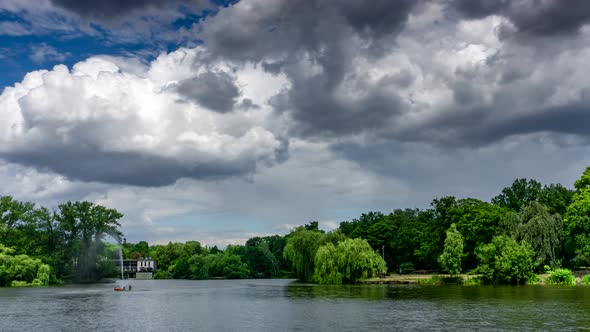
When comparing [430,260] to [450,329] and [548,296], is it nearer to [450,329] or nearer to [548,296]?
[548,296]

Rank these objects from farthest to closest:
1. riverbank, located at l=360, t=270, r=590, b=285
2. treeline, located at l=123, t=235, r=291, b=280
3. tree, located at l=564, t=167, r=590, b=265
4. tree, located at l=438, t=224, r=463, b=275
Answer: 1. treeline, located at l=123, t=235, r=291, b=280
2. tree, located at l=438, t=224, r=463, b=275
3. riverbank, located at l=360, t=270, r=590, b=285
4. tree, located at l=564, t=167, r=590, b=265

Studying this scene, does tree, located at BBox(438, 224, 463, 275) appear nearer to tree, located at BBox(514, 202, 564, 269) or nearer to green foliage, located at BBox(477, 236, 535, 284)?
green foliage, located at BBox(477, 236, 535, 284)

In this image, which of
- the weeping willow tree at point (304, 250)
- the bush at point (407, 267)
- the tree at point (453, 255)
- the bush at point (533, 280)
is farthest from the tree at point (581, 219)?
the bush at point (407, 267)

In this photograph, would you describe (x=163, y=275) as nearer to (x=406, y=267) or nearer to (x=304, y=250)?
(x=406, y=267)

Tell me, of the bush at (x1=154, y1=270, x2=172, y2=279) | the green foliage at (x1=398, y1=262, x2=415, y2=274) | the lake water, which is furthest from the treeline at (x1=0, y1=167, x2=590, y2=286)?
the bush at (x1=154, y1=270, x2=172, y2=279)

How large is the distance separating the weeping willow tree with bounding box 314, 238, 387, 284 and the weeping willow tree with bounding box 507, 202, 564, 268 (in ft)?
72.9

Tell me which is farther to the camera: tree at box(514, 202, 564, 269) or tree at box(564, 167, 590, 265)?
tree at box(514, 202, 564, 269)

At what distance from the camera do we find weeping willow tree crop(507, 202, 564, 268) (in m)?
77.2

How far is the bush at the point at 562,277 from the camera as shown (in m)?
70.6

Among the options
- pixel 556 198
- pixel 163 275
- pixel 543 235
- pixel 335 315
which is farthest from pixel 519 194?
pixel 163 275

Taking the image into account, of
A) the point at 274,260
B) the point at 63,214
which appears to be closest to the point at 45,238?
the point at 63,214

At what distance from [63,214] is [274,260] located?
77326mm

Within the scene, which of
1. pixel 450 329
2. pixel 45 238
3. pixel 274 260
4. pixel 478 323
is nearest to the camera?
pixel 450 329

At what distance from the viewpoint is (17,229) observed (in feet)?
362
